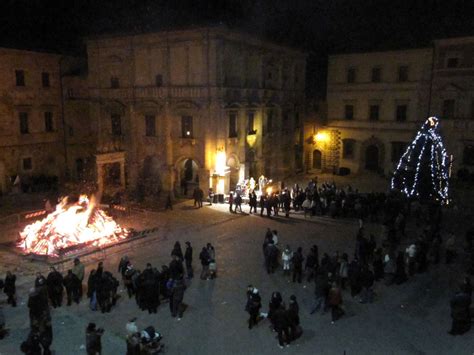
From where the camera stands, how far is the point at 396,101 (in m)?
39.0

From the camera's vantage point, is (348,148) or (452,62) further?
(348,148)

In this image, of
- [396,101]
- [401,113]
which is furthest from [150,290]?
[396,101]

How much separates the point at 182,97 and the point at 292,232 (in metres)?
13.2

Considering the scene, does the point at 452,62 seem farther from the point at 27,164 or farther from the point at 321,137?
the point at 27,164

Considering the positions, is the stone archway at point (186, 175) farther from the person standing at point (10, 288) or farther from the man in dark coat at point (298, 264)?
the person standing at point (10, 288)

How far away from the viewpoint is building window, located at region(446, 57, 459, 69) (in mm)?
35375

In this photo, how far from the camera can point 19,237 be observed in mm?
21922

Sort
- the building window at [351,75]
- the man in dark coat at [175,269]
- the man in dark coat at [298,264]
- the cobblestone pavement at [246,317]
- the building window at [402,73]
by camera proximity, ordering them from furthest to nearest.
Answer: the building window at [351,75]
the building window at [402,73]
the man in dark coat at [298,264]
the man in dark coat at [175,269]
the cobblestone pavement at [246,317]

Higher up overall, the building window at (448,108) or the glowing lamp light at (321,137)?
the building window at (448,108)

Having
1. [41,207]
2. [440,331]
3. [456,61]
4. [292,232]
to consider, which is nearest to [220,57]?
[292,232]

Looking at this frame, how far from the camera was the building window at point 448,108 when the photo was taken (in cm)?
3617

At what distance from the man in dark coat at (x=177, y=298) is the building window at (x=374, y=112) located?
3052cm

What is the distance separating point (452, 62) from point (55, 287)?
107 ft

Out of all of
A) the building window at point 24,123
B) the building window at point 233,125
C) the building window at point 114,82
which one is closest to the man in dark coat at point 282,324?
the building window at point 233,125
